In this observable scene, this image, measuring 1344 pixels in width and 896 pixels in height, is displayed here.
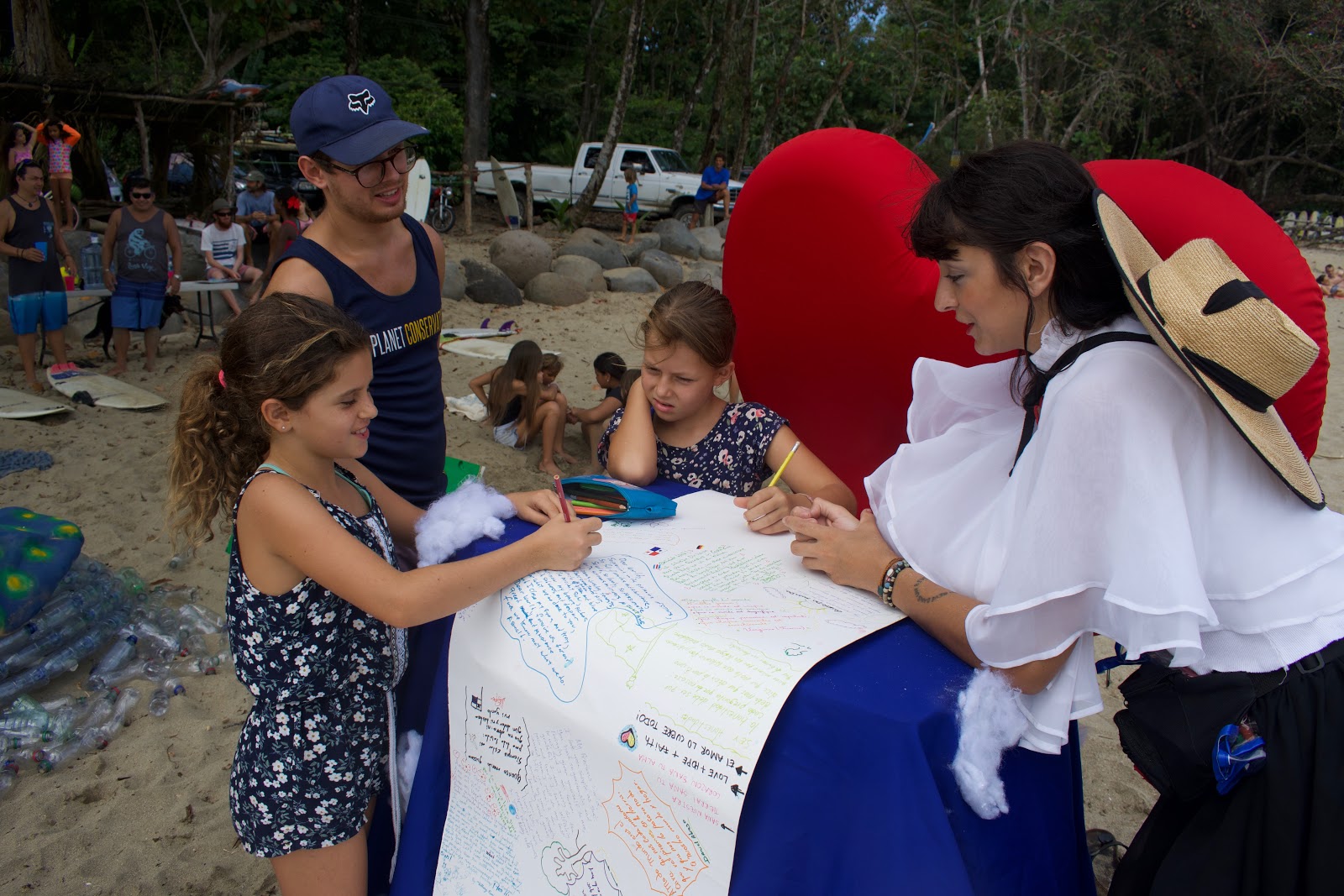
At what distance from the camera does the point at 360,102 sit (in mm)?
2184

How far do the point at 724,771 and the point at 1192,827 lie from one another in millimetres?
723

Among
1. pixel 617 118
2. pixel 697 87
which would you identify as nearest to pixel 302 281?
pixel 617 118

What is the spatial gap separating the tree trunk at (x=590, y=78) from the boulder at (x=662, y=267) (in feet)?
42.4

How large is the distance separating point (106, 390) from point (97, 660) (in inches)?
151

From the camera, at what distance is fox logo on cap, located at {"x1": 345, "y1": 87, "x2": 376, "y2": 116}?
2.17m

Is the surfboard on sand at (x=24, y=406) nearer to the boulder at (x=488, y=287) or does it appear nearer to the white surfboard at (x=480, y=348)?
the white surfboard at (x=480, y=348)


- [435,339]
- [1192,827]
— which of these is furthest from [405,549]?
[1192,827]

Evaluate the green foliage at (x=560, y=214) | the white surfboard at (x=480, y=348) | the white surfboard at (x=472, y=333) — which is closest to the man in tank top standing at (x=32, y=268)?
the white surfboard at (x=480, y=348)

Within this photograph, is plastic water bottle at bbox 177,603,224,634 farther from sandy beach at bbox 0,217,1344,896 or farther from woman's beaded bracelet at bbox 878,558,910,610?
woman's beaded bracelet at bbox 878,558,910,610

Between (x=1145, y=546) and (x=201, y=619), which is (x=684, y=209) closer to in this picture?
(x=201, y=619)

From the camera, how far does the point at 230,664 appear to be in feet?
11.6

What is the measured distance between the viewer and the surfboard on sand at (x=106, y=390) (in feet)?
20.9

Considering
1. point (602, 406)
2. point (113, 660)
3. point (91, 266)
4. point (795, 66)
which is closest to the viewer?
point (113, 660)

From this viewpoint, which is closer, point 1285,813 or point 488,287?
point 1285,813
